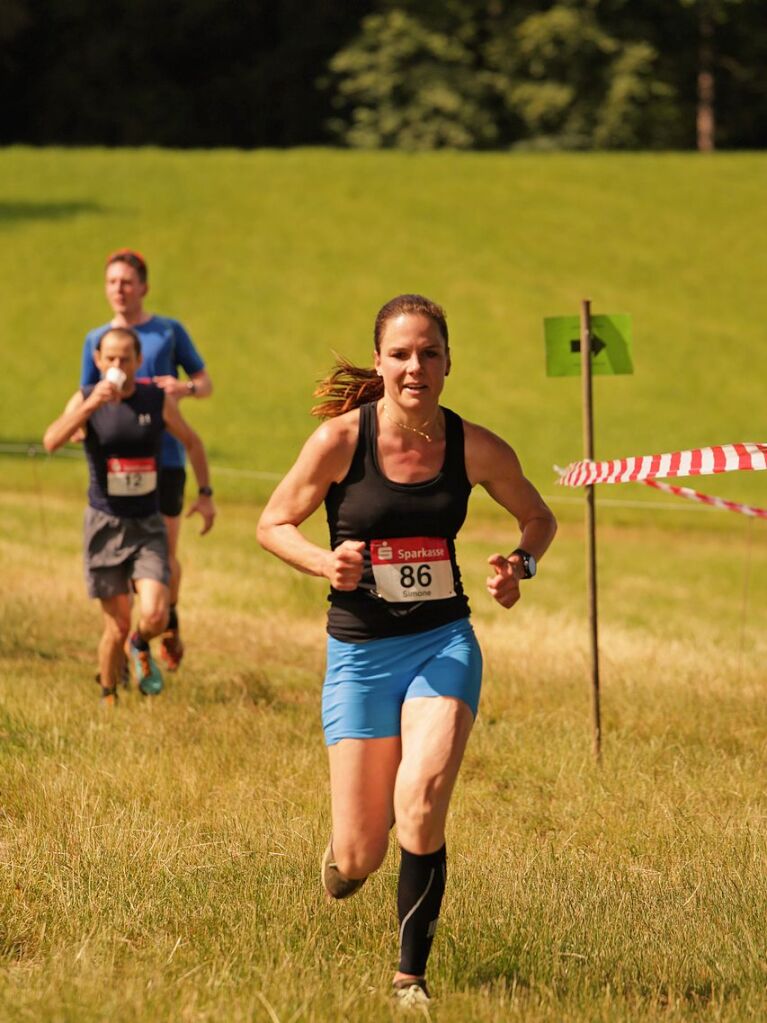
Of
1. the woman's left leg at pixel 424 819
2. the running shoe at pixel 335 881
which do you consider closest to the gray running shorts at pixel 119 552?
the running shoe at pixel 335 881

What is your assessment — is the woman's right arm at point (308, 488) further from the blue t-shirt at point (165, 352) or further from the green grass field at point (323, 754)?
the blue t-shirt at point (165, 352)

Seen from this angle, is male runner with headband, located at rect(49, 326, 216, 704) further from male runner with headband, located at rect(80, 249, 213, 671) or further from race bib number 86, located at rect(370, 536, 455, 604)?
race bib number 86, located at rect(370, 536, 455, 604)

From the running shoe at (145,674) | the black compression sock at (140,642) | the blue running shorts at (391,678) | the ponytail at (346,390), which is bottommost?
the running shoe at (145,674)

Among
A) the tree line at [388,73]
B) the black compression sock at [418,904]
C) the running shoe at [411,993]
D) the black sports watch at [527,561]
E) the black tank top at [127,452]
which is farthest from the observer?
the tree line at [388,73]

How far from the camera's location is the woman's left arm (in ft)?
16.1

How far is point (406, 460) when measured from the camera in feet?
16.3

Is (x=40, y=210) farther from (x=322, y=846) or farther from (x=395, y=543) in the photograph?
(x=395, y=543)

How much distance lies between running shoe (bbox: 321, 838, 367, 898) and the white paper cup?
4032 millimetres

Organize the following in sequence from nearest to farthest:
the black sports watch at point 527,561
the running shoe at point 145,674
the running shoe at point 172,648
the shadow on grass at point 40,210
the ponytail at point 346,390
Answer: the black sports watch at point 527,561, the ponytail at point 346,390, the running shoe at point 145,674, the running shoe at point 172,648, the shadow on grass at point 40,210

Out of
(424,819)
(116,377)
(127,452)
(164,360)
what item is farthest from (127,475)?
(424,819)

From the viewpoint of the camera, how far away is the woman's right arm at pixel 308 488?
16.1ft

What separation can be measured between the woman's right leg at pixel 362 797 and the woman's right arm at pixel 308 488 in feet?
1.74

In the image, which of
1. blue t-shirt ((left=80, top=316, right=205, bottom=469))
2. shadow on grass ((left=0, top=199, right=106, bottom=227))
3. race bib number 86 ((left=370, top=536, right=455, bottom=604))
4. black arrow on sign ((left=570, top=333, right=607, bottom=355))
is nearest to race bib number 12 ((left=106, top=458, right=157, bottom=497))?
blue t-shirt ((left=80, top=316, right=205, bottom=469))

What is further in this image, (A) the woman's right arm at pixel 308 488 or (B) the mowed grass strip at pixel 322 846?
(A) the woman's right arm at pixel 308 488
